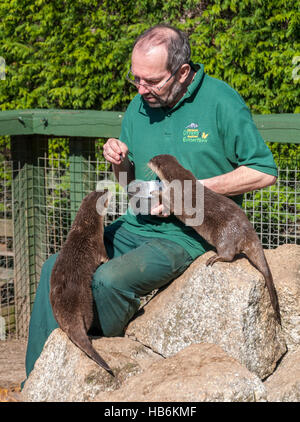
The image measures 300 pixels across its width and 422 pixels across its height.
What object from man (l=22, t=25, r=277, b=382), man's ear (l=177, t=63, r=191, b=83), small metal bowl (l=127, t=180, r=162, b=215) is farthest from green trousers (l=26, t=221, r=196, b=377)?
man's ear (l=177, t=63, r=191, b=83)

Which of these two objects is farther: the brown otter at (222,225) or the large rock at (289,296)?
the large rock at (289,296)

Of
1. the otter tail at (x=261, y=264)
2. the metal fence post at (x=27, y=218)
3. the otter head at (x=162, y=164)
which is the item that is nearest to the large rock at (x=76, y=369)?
the otter tail at (x=261, y=264)

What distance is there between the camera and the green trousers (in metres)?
4.02

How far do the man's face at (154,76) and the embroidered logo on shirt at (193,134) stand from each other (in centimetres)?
22

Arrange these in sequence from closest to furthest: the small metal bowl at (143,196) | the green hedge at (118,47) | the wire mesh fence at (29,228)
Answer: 1. the small metal bowl at (143,196)
2. the wire mesh fence at (29,228)
3. the green hedge at (118,47)

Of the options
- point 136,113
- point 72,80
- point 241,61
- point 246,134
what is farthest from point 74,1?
point 246,134

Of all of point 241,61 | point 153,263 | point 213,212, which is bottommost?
point 153,263

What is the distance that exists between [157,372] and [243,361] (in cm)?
59

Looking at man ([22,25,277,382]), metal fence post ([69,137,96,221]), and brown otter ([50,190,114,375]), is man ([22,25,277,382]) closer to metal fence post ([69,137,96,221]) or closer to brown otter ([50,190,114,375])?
brown otter ([50,190,114,375])

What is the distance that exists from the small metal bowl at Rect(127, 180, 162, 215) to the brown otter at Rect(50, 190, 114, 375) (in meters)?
0.29

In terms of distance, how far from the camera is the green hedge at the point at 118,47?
22.9ft

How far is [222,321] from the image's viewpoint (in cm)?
388

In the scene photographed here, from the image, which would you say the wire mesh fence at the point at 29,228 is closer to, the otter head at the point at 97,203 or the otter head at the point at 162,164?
the otter head at the point at 97,203
